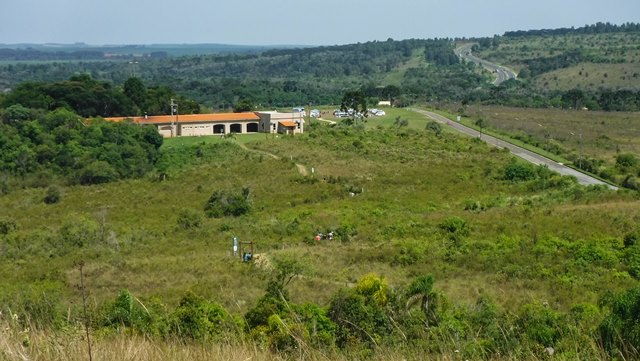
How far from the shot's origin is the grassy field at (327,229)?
1644cm

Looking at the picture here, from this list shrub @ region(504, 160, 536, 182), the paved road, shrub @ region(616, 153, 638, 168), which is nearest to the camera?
shrub @ region(504, 160, 536, 182)

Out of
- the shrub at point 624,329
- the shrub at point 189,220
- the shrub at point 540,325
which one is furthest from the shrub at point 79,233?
the shrub at point 624,329

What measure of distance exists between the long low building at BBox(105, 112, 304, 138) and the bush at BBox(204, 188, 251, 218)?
17.8 metres

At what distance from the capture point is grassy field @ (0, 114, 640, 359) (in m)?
16.4

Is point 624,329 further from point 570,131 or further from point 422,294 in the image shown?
point 570,131

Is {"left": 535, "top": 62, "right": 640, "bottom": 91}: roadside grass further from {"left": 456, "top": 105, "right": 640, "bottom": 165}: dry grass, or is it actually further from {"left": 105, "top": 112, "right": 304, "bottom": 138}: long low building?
{"left": 105, "top": 112, "right": 304, "bottom": 138}: long low building

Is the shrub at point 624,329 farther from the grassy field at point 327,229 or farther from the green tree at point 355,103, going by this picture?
the green tree at point 355,103

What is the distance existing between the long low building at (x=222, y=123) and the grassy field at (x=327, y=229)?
502 cm

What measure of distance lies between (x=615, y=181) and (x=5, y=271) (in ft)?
86.1

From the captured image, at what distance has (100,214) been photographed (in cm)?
2878

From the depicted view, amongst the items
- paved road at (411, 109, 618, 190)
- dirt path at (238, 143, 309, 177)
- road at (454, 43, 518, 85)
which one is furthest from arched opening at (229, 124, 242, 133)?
road at (454, 43, 518, 85)

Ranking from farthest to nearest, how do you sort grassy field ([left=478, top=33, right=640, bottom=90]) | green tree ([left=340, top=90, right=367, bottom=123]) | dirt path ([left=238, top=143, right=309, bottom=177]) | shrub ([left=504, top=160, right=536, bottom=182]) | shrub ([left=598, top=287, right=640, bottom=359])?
grassy field ([left=478, top=33, right=640, bottom=90]) → green tree ([left=340, top=90, right=367, bottom=123]) → dirt path ([left=238, top=143, right=309, bottom=177]) → shrub ([left=504, top=160, right=536, bottom=182]) → shrub ([left=598, top=287, right=640, bottom=359])

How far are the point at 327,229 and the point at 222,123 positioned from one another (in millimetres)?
25337

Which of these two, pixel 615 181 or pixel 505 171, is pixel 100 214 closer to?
pixel 505 171
